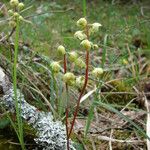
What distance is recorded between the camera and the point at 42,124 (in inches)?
61.6

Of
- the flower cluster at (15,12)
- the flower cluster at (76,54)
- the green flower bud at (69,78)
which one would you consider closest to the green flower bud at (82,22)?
the flower cluster at (76,54)

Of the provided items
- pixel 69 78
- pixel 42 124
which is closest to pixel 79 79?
pixel 69 78

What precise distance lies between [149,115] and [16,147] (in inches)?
26.7

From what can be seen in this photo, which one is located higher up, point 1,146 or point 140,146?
point 1,146

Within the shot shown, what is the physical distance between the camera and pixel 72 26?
4.05 m

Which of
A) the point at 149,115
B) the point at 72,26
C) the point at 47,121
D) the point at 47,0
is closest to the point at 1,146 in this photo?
the point at 47,121

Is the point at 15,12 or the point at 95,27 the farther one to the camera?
the point at 15,12

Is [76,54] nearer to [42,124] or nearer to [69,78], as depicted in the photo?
[69,78]

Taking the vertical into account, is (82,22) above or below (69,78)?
above

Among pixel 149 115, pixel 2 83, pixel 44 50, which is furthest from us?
pixel 44 50

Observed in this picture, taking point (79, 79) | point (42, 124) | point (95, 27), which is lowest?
point (42, 124)

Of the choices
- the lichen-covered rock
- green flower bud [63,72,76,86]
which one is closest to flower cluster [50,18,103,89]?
green flower bud [63,72,76,86]

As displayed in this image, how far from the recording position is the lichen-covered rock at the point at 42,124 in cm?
152

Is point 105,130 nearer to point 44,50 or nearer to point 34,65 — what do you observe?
point 34,65
